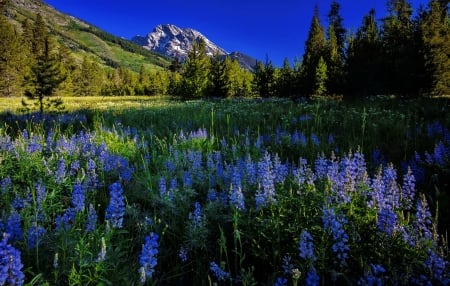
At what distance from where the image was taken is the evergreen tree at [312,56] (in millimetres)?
33812

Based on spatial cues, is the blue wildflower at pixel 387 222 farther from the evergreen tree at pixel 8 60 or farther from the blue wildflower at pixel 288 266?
the evergreen tree at pixel 8 60

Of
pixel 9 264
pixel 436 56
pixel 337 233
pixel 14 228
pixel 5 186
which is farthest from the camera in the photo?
pixel 436 56

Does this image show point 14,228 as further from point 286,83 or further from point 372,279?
point 286,83

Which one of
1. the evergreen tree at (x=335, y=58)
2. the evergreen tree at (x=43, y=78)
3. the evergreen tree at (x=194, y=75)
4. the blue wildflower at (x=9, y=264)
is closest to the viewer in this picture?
the blue wildflower at (x=9, y=264)

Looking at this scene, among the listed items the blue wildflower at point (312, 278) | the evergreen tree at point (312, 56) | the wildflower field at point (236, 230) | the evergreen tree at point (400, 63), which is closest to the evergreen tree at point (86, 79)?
the evergreen tree at point (312, 56)

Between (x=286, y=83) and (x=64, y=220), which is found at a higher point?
(x=286, y=83)

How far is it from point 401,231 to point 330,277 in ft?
2.03

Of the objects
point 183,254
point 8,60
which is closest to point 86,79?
point 8,60

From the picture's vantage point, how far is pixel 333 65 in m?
33.7

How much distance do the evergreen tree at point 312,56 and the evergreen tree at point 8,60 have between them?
4949 cm

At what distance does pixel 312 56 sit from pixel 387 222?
125 ft

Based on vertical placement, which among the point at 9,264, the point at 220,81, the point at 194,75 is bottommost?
the point at 9,264

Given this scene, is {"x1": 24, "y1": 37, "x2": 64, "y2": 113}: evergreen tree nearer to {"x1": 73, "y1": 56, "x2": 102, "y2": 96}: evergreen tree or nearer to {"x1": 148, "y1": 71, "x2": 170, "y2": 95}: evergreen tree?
{"x1": 148, "y1": 71, "x2": 170, "y2": 95}: evergreen tree

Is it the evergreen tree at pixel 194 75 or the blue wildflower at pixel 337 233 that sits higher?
the evergreen tree at pixel 194 75
